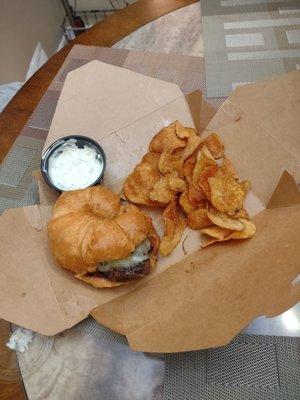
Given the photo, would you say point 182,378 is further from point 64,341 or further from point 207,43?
point 207,43

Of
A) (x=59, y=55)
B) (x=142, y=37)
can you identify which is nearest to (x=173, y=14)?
(x=142, y=37)

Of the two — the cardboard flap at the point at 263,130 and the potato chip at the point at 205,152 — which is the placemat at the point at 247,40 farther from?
the potato chip at the point at 205,152

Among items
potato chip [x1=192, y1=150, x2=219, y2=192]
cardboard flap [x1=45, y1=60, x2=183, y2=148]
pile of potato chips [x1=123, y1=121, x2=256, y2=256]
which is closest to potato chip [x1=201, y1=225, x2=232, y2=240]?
pile of potato chips [x1=123, y1=121, x2=256, y2=256]

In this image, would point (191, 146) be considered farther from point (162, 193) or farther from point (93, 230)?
point (93, 230)

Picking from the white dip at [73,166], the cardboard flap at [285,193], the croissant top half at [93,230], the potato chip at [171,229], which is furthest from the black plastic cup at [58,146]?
the cardboard flap at [285,193]

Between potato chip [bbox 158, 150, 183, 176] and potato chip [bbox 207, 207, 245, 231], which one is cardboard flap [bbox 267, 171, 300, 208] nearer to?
potato chip [bbox 207, 207, 245, 231]
